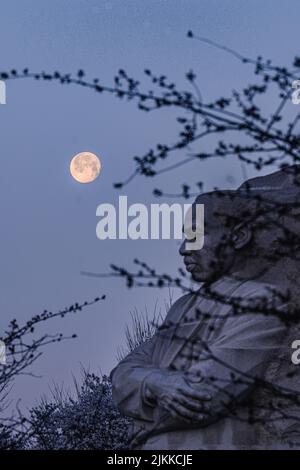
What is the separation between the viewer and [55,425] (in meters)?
19.6

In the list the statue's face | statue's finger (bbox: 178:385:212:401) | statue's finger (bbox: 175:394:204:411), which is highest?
the statue's face

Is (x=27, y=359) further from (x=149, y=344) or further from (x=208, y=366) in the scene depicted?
(x=208, y=366)

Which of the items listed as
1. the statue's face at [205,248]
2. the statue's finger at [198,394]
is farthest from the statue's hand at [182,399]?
the statue's face at [205,248]

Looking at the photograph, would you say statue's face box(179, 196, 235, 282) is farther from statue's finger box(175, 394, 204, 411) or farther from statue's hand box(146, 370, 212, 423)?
statue's finger box(175, 394, 204, 411)

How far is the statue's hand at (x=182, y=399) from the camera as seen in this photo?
9789 millimetres

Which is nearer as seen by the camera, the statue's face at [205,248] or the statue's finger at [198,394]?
the statue's finger at [198,394]

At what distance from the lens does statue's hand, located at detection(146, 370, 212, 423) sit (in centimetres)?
979

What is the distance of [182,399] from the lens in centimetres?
983

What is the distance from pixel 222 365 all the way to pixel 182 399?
0.40 metres

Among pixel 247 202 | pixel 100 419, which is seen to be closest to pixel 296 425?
pixel 247 202

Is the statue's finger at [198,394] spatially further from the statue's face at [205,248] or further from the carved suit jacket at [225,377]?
the statue's face at [205,248]

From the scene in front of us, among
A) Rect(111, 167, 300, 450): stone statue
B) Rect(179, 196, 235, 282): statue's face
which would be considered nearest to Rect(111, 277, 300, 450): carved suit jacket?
Rect(111, 167, 300, 450): stone statue

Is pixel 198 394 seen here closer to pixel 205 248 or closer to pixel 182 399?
pixel 182 399

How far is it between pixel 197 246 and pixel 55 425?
31.5 feet
